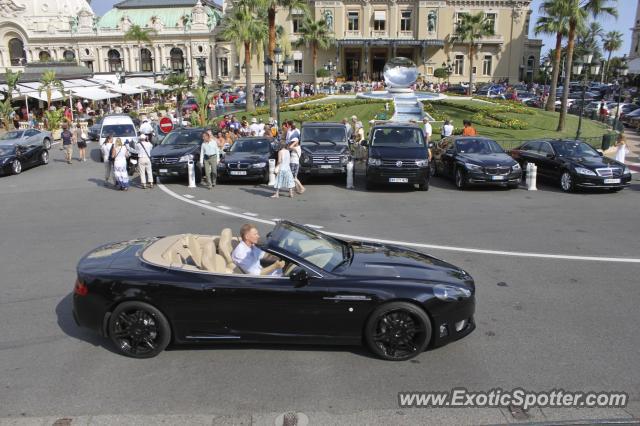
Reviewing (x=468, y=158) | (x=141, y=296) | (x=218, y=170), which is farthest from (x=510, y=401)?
(x=218, y=170)

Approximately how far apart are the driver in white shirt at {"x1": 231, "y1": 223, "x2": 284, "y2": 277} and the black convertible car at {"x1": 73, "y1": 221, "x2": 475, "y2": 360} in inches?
4.1

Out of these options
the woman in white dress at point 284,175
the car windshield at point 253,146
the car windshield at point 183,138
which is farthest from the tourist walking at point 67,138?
the woman in white dress at point 284,175

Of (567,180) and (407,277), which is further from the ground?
(407,277)

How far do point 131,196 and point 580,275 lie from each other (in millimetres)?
11993

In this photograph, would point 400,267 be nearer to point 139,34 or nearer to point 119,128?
point 119,128

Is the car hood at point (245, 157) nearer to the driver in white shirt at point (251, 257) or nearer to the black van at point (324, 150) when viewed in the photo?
the black van at point (324, 150)

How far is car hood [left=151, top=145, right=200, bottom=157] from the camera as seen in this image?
17.9 m

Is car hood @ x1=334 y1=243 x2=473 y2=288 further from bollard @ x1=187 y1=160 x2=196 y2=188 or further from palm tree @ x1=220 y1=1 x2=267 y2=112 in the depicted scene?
palm tree @ x1=220 y1=1 x2=267 y2=112

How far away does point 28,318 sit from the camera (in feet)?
23.5

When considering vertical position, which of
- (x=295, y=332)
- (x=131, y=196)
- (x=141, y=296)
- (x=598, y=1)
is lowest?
(x=131, y=196)

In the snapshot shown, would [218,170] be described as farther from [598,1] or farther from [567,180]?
[598,1]

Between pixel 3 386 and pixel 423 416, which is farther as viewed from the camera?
pixel 3 386

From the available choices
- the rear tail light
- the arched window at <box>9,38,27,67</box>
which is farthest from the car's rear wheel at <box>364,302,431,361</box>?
the arched window at <box>9,38,27,67</box>

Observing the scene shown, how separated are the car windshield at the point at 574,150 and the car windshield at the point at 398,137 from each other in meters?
4.14
